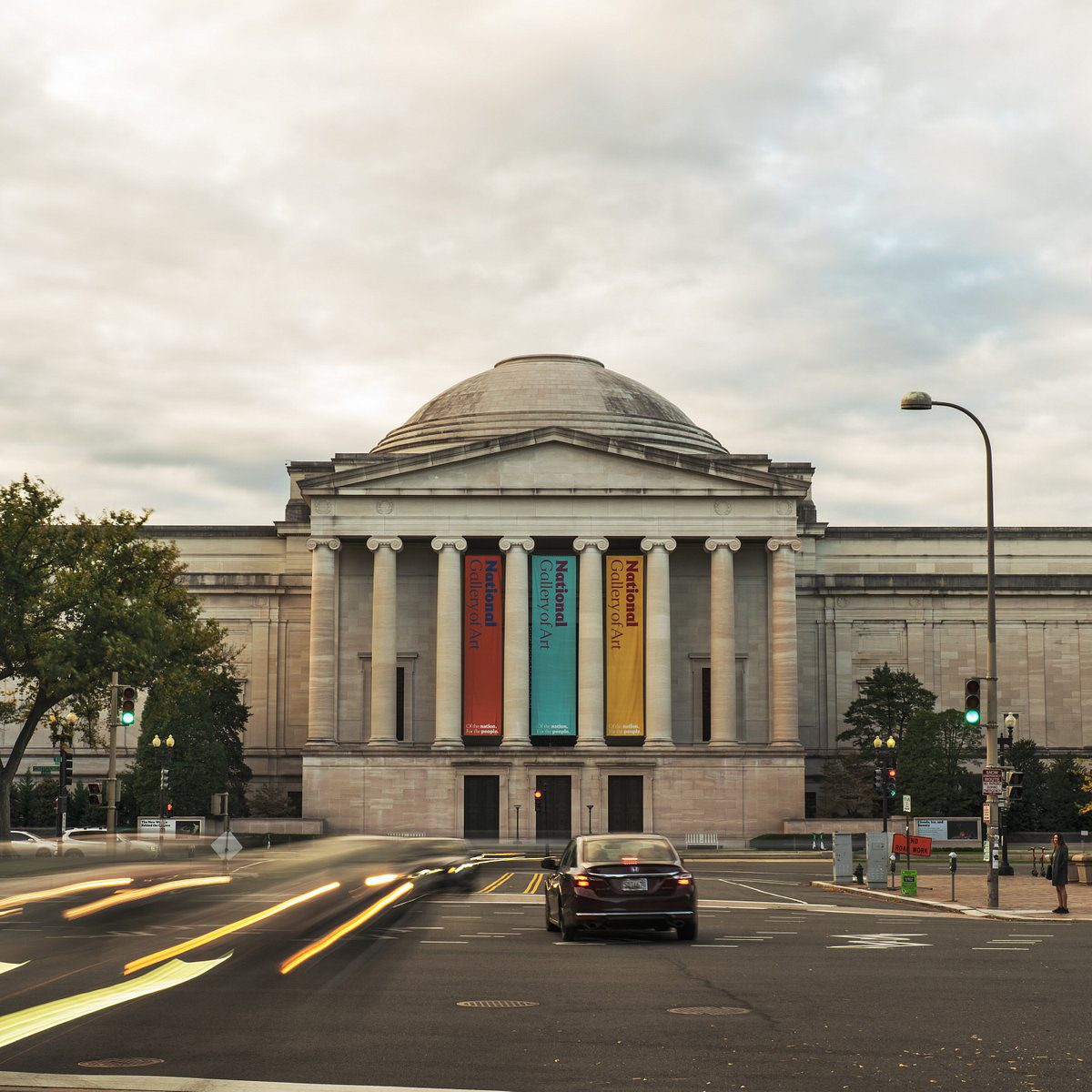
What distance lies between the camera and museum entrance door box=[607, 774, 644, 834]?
83.6 metres

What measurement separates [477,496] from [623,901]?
61.5 m

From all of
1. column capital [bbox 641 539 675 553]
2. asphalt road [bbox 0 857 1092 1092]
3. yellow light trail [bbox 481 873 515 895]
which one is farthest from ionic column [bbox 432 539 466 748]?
asphalt road [bbox 0 857 1092 1092]

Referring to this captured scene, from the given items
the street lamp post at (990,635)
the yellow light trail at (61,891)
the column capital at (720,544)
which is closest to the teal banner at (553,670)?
the column capital at (720,544)

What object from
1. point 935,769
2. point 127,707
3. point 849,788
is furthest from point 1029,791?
point 127,707

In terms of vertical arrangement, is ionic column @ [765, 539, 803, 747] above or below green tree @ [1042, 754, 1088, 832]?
above

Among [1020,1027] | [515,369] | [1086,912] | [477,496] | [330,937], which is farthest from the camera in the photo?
[515,369]

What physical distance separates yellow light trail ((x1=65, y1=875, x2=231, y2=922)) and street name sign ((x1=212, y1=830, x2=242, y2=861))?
97 cm

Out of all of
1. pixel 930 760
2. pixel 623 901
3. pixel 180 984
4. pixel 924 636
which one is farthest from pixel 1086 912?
pixel 924 636

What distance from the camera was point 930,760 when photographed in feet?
265

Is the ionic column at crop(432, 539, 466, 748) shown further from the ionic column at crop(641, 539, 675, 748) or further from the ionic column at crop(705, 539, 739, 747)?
the ionic column at crop(705, 539, 739, 747)

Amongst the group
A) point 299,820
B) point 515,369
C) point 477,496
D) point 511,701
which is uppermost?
point 515,369

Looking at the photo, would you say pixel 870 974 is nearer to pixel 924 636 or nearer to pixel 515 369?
pixel 924 636

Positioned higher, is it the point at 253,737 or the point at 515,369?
the point at 515,369

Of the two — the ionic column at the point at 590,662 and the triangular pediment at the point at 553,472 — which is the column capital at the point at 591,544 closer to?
the ionic column at the point at 590,662
